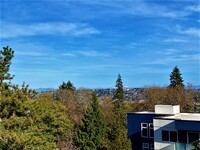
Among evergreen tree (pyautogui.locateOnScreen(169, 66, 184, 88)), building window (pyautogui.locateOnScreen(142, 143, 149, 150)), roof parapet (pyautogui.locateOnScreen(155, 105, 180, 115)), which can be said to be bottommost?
building window (pyautogui.locateOnScreen(142, 143, 149, 150))

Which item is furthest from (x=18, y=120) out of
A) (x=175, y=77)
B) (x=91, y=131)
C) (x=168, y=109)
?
(x=175, y=77)

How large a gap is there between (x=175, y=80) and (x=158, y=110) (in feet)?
96.1

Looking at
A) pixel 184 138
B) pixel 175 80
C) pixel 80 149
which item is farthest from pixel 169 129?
pixel 175 80

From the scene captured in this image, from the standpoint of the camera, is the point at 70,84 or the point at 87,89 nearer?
the point at 87,89

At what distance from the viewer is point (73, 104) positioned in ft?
144

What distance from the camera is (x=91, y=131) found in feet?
113

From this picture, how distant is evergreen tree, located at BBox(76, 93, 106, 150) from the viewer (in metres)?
33.6

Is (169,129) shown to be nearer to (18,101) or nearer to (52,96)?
(18,101)

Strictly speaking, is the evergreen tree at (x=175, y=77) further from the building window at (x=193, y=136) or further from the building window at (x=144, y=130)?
the building window at (x=193, y=136)

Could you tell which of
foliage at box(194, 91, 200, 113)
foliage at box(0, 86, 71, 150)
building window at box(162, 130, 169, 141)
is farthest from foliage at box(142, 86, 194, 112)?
foliage at box(0, 86, 71, 150)

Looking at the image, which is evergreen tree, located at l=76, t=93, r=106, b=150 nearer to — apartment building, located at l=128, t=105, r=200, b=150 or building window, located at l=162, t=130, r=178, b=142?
apartment building, located at l=128, t=105, r=200, b=150

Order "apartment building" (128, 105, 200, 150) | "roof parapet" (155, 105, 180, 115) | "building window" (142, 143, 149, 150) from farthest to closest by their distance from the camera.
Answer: "building window" (142, 143, 149, 150) < "roof parapet" (155, 105, 180, 115) < "apartment building" (128, 105, 200, 150)

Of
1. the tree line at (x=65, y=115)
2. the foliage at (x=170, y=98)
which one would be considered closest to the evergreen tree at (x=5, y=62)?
A: the tree line at (x=65, y=115)

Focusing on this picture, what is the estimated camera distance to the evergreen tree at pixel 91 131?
33625 millimetres
